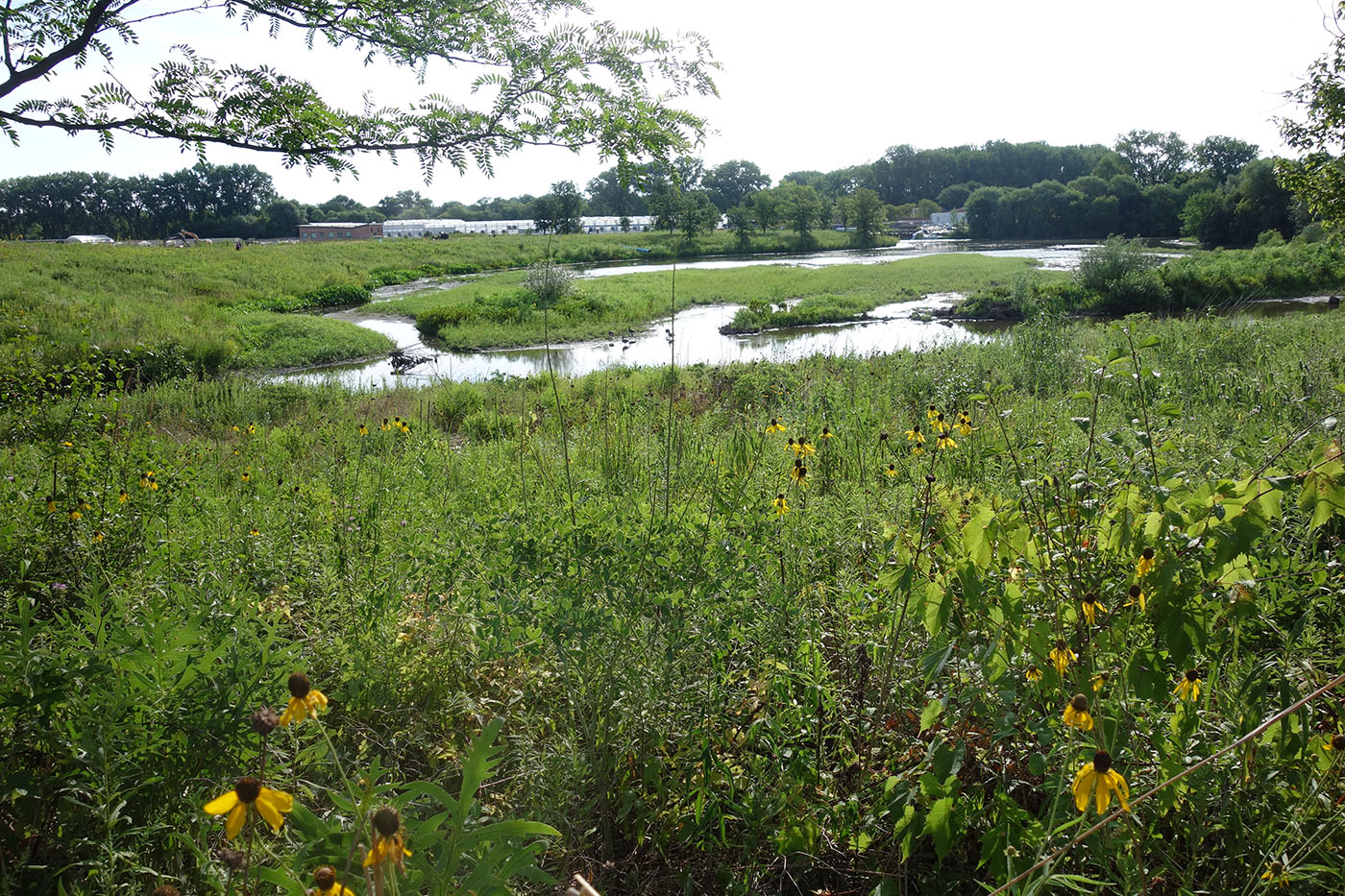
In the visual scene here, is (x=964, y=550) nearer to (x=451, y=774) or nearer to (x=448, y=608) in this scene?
(x=451, y=774)

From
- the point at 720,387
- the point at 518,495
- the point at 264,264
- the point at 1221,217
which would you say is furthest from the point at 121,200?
the point at 1221,217

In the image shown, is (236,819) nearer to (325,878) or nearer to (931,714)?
(325,878)


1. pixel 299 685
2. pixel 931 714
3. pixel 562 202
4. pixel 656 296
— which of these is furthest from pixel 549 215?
pixel 656 296

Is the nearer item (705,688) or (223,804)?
(223,804)

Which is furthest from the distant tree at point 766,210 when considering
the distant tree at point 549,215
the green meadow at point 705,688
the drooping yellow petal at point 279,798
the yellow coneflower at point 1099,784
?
the drooping yellow petal at point 279,798

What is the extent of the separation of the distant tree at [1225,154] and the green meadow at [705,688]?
108674 millimetres

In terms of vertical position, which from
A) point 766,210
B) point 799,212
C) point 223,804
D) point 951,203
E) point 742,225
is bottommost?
point 223,804

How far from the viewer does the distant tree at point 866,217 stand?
7044cm

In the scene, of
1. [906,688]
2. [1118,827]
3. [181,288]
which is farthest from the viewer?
[181,288]

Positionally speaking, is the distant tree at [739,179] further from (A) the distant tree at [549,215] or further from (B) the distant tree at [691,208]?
(B) the distant tree at [691,208]

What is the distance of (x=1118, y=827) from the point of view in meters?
1.54

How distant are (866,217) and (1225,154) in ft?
172

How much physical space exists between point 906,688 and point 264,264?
39636 millimetres

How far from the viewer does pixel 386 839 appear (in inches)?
33.0
